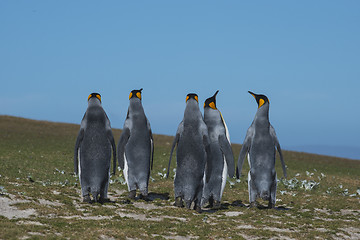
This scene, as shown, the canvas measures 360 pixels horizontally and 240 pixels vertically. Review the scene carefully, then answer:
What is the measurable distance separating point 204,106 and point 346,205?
5953 mm

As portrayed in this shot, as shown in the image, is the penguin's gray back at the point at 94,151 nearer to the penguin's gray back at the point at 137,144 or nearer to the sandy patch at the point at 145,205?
the penguin's gray back at the point at 137,144

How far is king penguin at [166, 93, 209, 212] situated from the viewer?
475 inches

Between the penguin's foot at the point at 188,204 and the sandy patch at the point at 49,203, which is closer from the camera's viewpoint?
the sandy patch at the point at 49,203

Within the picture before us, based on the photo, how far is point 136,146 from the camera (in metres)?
13.2

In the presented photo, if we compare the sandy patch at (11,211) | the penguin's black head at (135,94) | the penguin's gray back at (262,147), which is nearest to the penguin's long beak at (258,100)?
the penguin's gray back at (262,147)

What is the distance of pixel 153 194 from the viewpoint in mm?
15258

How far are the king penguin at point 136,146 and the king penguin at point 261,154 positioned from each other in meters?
2.67

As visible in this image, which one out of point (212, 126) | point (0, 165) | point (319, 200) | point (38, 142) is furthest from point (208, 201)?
point (38, 142)

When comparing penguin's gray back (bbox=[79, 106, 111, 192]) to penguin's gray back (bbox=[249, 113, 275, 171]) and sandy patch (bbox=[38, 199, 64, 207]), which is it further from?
penguin's gray back (bbox=[249, 113, 275, 171])

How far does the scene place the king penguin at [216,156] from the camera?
12609 mm

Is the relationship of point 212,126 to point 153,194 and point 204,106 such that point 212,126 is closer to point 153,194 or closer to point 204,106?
point 204,106

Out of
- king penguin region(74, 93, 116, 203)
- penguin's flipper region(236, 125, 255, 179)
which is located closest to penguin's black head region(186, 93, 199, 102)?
penguin's flipper region(236, 125, 255, 179)

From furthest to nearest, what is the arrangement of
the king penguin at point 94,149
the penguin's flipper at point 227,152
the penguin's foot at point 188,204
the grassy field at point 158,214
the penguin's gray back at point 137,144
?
1. the penguin's gray back at point 137,144
2. the penguin's flipper at point 227,152
3. the king penguin at point 94,149
4. the penguin's foot at point 188,204
5. the grassy field at point 158,214

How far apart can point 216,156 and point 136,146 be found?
2.32 meters
